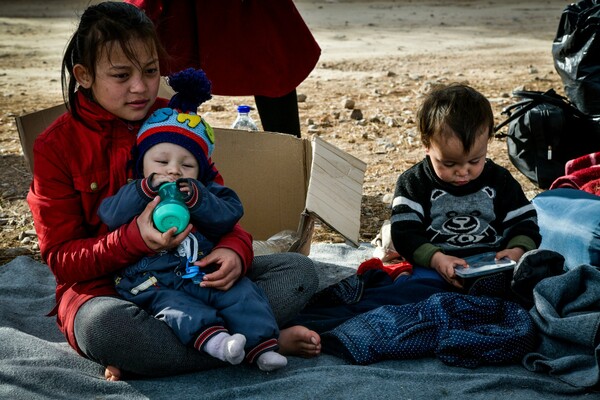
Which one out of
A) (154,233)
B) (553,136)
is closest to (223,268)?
(154,233)

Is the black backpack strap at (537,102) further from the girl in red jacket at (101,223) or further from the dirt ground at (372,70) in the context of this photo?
the girl in red jacket at (101,223)

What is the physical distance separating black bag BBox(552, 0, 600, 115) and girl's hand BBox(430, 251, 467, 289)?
221 cm

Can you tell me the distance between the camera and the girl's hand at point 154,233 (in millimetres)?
2459

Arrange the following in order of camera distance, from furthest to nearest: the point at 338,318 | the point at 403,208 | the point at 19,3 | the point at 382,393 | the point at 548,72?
the point at 19,3 < the point at 548,72 < the point at 403,208 < the point at 338,318 < the point at 382,393

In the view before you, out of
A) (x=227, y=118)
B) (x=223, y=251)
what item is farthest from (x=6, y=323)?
(x=227, y=118)

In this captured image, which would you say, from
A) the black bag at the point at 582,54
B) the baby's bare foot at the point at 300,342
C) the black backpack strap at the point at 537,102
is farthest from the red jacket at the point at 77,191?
the black bag at the point at 582,54

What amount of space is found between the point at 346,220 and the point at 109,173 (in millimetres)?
1019

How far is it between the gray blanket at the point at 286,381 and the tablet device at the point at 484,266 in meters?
0.37

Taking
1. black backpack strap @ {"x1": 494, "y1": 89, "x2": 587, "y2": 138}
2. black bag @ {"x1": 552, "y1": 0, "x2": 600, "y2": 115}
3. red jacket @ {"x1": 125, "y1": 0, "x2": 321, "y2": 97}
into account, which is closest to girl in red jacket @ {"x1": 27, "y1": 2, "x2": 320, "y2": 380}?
red jacket @ {"x1": 125, "y1": 0, "x2": 321, "y2": 97}

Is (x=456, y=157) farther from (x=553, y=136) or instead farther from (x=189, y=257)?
(x=553, y=136)

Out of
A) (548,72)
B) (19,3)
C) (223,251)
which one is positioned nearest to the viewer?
(223,251)

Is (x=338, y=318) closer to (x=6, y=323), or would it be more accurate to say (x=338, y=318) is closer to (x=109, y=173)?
(x=109, y=173)

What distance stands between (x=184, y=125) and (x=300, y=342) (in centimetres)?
81

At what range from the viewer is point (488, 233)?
3.17 metres
